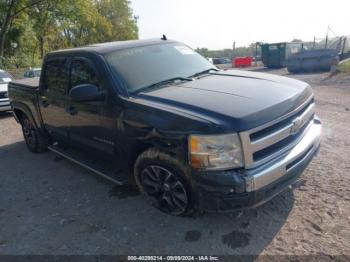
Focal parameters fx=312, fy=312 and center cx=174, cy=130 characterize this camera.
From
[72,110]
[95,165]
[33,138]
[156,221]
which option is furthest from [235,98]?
[33,138]

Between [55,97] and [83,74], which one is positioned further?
[55,97]

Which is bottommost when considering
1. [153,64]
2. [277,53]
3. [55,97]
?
[277,53]

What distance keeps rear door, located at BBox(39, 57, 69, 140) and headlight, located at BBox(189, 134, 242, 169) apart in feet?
7.96

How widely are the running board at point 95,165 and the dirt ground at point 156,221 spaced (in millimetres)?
332

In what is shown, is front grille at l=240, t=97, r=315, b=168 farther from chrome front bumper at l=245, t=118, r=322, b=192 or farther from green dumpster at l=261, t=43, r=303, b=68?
green dumpster at l=261, t=43, r=303, b=68

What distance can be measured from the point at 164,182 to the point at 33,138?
3.63 metres

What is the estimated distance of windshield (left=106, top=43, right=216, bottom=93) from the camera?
3.61m

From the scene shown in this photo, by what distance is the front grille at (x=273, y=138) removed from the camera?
267 centimetres

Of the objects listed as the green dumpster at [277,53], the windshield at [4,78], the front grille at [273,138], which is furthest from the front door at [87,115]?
the green dumpster at [277,53]

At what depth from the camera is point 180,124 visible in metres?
2.77

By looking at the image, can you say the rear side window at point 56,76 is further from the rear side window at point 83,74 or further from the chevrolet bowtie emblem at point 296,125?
the chevrolet bowtie emblem at point 296,125

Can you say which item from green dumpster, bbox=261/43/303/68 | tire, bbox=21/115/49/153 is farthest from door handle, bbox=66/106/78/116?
green dumpster, bbox=261/43/303/68

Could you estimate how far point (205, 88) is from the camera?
3395 millimetres

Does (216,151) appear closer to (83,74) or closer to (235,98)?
(235,98)
